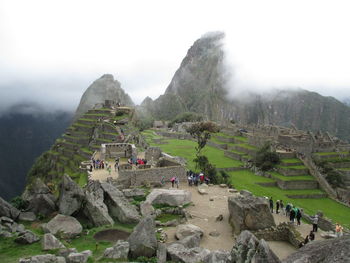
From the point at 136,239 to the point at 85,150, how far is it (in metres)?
32.6

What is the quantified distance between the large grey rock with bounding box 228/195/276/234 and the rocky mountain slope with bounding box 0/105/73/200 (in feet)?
99.8

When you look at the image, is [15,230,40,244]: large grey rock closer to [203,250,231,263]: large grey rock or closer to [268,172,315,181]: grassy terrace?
[203,250,231,263]: large grey rock

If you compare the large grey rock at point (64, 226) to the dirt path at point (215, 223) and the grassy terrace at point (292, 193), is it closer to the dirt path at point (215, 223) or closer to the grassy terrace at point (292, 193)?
the dirt path at point (215, 223)

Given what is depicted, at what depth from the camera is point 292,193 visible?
4206 cm

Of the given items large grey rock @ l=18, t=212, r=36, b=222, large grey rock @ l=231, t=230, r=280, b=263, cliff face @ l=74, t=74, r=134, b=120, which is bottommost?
large grey rock @ l=18, t=212, r=36, b=222

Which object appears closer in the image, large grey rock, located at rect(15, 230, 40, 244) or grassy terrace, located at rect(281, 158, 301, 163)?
large grey rock, located at rect(15, 230, 40, 244)

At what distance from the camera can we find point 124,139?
40219mm

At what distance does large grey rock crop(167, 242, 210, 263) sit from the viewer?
1027cm

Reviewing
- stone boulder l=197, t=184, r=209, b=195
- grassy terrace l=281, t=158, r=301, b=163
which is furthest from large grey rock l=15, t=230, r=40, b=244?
grassy terrace l=281, t=158, r=301, b=163

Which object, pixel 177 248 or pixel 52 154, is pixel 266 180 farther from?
pixel 177 248

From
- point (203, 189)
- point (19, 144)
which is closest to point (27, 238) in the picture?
point (203, 189)

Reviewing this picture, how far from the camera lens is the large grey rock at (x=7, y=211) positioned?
42.4 feet

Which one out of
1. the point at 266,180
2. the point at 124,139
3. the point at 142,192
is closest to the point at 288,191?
the point at 266,180

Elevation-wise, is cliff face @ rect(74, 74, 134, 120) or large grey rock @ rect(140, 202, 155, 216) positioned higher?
cliff face @ rect(74, 74, 134, 120)
